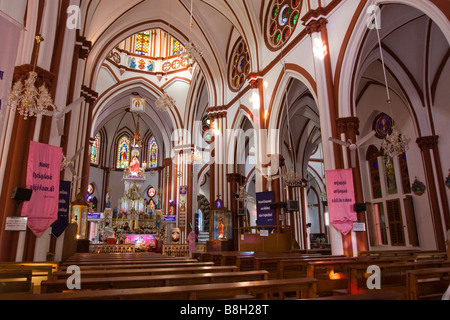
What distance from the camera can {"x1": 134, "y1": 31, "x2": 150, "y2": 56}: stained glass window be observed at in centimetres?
2438

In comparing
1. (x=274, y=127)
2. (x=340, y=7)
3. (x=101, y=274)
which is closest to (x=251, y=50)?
(x=274, y=127)

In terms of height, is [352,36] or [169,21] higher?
[169,21]

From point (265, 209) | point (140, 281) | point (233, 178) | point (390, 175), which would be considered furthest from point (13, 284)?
point (390, 175)

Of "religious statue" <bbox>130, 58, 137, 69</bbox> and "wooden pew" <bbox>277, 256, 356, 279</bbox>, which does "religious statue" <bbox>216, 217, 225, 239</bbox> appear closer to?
"wooden pew" <bbox>277, 256, 356, 279</bbox>

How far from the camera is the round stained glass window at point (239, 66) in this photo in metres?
16.9

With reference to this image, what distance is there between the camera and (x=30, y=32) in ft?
22.0

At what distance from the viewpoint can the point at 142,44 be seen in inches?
969

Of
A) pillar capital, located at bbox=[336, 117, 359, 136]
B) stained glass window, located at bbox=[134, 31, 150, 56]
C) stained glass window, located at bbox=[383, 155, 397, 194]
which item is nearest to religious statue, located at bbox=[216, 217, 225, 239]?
stained glass window, located at bbox=[383, 155, 397, 194]

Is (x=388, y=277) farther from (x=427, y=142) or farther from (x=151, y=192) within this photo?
(x=151, y=192)

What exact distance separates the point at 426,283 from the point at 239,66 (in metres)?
16.0

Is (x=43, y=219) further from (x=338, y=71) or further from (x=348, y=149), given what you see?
(x=338, y=71)

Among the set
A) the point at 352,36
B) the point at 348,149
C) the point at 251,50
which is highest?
the point at 251,50

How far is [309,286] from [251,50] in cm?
1371
